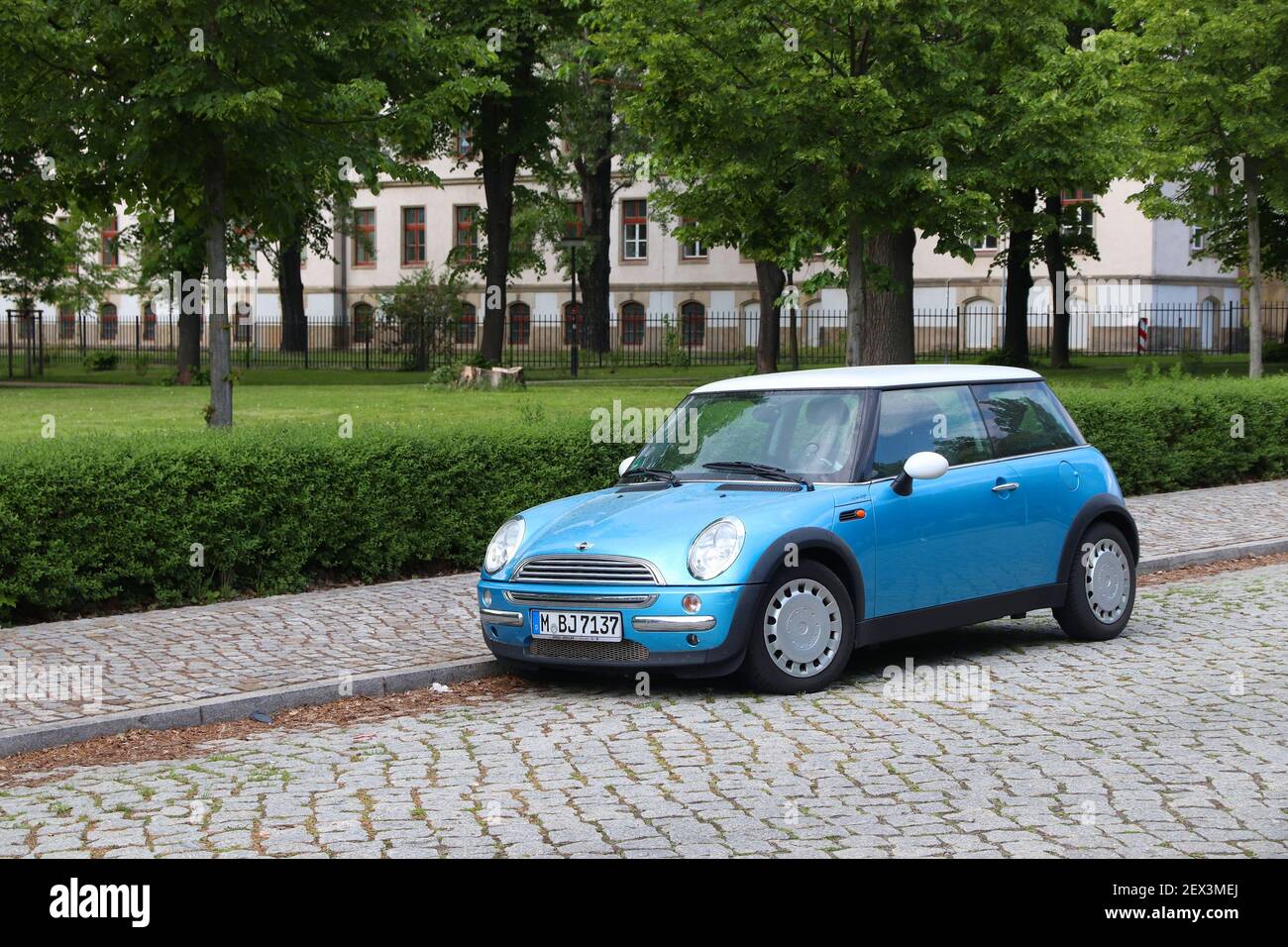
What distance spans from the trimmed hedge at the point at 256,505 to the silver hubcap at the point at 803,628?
4.59 meters

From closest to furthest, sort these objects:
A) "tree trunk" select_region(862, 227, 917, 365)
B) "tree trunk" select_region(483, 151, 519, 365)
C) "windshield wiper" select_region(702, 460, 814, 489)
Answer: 1. "windshield wiper" select_region(702, 460, 814, 489)
2. "tree trunk" select_region(862, 227, 917, 365)
3. "tree trunk" select_region(483, 151, 519, 365)

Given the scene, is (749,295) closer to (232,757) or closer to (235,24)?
(235,24)

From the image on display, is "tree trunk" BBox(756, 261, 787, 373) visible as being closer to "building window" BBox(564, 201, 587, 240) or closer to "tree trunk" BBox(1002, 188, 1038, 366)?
"tree trunk" BBox(1002, 188, 1038, 366)

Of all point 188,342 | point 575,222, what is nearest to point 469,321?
point 575,222

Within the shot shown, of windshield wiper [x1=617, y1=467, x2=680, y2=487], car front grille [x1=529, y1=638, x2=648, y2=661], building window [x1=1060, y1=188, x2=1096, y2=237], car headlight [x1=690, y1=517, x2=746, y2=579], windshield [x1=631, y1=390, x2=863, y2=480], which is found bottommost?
car front grille [x1=529, y1=638, x2=648, y2=661]

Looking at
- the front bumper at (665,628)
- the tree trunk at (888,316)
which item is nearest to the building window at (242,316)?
the tree trunk at (888,316)

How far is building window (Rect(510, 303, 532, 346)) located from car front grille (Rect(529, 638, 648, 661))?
5573 centimetres

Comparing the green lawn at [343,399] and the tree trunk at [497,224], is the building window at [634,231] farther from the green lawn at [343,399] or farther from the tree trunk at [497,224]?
the tree trunk at [497,224]

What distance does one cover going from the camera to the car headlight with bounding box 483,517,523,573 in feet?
30.1

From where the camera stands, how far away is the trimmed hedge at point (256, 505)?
1073 cm

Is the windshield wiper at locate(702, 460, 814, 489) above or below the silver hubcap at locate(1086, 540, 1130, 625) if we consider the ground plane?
above

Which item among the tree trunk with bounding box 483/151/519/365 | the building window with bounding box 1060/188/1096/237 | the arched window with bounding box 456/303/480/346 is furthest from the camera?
the arched window with bounding box 456/303/480/346

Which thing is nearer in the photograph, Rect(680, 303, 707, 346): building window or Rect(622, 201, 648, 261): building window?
Rect(680, 303, 707, 346): building window

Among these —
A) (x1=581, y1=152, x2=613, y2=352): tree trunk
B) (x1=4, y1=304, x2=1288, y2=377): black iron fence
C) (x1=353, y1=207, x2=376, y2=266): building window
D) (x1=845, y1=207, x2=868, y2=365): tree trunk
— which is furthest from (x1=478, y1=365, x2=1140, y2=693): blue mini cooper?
(x1=353, y1=207, x2=376, y2=266): building window
